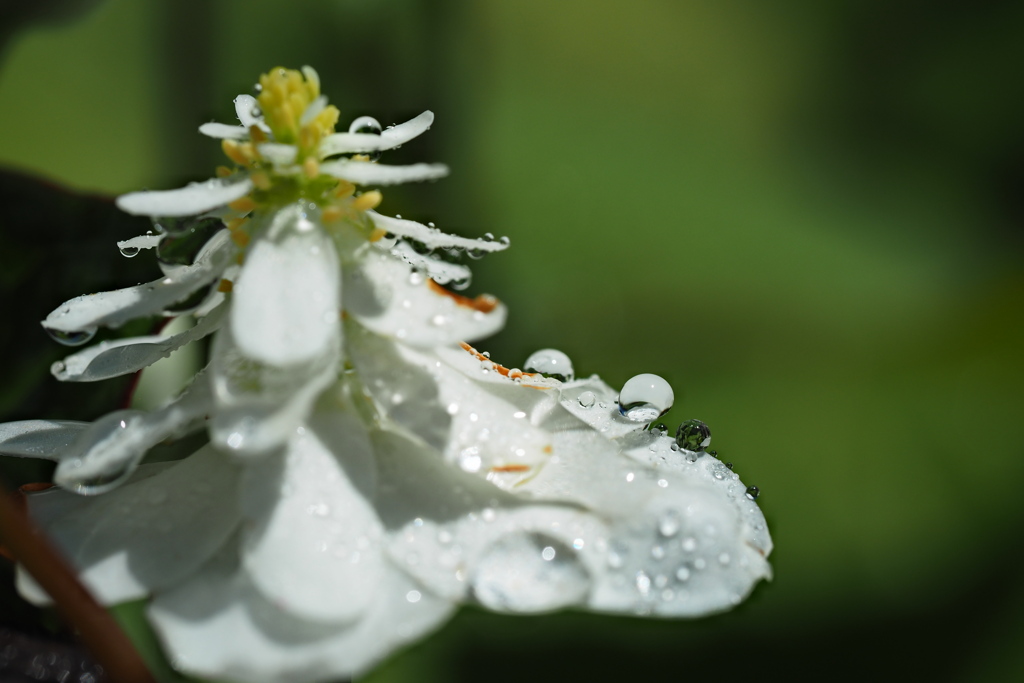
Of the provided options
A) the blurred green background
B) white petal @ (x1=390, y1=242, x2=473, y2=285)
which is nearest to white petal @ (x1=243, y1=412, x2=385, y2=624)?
white petal @ (x1=390, y1=242, x2=473, y2=285)

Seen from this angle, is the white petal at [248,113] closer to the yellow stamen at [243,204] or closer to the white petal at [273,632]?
the yellow stamen at [243,204]

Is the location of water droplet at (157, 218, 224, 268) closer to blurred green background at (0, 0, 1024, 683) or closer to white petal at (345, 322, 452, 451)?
white petal at (345, 322, 452, 451)

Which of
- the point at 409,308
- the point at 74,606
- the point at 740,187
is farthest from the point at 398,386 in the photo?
the point at 740,187

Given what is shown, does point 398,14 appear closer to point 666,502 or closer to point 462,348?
point 462,348

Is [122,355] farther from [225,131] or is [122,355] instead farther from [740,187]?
[740,187]

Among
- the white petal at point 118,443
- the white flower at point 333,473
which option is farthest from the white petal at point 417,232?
the white petal at point 118,443

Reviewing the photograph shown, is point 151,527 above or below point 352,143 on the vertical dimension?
below

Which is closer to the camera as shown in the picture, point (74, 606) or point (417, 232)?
point (74, 606)
